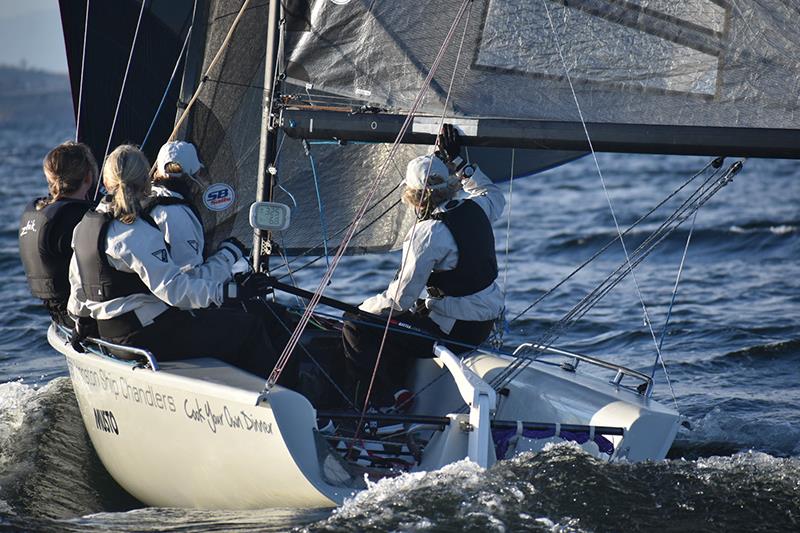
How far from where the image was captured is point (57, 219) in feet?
15.3

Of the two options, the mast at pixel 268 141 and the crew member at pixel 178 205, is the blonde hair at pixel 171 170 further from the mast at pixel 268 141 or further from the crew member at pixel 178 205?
the mast at pixel 268 141

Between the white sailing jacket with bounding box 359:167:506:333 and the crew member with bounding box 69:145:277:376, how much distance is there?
0.55m

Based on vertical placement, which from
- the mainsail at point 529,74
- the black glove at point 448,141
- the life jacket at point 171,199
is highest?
the mainsail at point 529,74

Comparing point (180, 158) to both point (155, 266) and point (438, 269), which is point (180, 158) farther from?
point (438, 269)

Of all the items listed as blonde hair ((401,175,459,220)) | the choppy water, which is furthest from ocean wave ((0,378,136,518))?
blonde hair ((401,175,459,220))

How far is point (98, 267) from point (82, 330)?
51 cm

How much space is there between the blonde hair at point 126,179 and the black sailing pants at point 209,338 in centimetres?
44

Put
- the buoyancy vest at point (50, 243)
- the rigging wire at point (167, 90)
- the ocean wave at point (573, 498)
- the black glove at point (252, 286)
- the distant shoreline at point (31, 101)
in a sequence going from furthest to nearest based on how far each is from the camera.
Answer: the distant shoreline at point (31, 101) → the rigging wire at point (167, 90) → the buoyancy vest at point (50, 243) → the black glove at point (252, 286) → the ocean wave at point (573, 498)

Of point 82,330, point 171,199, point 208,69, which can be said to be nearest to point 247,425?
point 171,199

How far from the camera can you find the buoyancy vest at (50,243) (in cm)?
466

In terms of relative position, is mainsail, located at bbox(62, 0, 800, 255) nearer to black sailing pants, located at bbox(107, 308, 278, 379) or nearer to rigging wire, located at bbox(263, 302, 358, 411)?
black sailing pants, located at bbox(107, 308, 278, 379)

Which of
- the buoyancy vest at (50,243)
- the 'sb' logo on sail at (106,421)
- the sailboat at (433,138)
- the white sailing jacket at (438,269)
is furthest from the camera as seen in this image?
the buoyancy vest at (50,243)

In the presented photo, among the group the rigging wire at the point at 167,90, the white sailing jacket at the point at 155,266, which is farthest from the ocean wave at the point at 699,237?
the white sailing jacket at the point at 155,266

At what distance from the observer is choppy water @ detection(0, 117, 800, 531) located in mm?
3805
